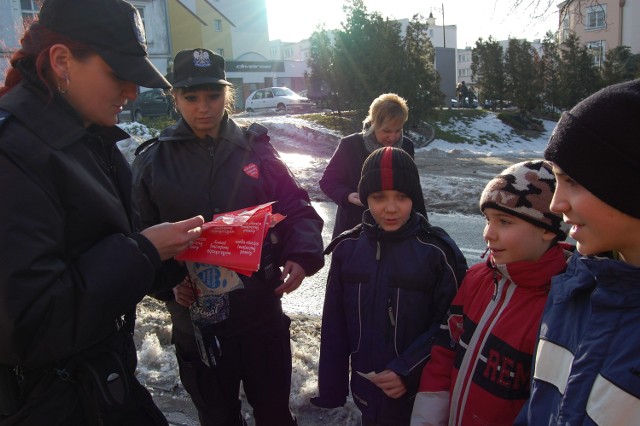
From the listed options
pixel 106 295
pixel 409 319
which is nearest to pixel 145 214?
pixel 106 295

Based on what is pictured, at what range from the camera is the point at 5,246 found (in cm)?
140

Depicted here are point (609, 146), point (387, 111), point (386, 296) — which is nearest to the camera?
point (609, 146)

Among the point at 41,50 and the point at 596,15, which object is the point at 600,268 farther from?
the point at 596,15

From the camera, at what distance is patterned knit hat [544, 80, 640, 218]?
1.36 m

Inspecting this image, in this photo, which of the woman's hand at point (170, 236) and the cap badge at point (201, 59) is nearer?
the woman's hand at point (170, 236)

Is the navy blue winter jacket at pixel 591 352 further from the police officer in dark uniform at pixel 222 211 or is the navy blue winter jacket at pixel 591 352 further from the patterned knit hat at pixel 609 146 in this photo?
the police officer in dark uniform at pixel 222 211

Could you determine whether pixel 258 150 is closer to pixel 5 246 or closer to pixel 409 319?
pixel 409 319

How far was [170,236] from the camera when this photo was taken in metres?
1.85

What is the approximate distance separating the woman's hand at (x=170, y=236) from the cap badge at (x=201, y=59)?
43.0 inches

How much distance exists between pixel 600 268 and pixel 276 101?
2998 centimetres

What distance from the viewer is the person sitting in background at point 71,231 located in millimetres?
1446

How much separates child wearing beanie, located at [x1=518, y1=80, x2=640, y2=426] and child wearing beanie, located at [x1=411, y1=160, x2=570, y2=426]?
362 millimetres

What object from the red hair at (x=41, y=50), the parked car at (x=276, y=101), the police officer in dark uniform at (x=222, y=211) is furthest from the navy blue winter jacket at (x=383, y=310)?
the parked car at (x=276, y=101)

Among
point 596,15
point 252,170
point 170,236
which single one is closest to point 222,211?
point 252,170
